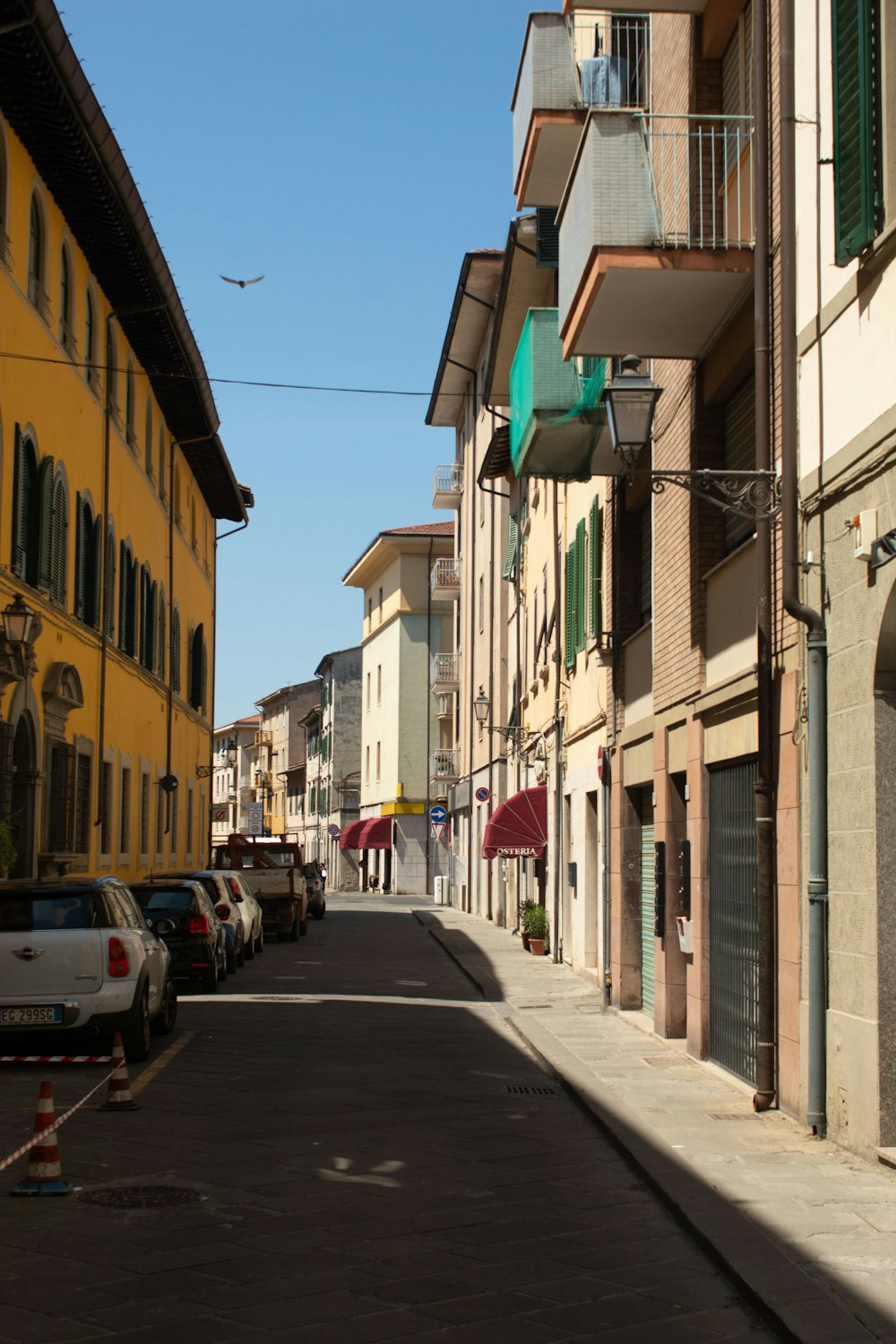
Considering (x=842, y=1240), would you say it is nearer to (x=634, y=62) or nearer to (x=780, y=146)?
(x=780, y=146)

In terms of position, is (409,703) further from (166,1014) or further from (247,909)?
(166,1014)

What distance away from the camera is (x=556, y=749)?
1041 inches

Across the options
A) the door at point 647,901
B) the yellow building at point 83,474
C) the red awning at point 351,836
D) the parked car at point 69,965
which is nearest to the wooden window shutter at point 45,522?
the yellow building at point 83,474

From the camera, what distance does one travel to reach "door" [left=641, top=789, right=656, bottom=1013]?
1709cm

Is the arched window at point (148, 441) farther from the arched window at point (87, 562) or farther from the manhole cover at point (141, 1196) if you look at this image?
the manhole cover at point (141, 1196)

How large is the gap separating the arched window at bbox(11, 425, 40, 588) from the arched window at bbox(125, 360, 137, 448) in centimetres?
818

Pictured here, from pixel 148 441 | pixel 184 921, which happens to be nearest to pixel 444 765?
pixel 148 441

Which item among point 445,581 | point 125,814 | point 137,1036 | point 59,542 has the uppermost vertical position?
point 445,581

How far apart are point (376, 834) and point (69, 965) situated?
55.9 meters

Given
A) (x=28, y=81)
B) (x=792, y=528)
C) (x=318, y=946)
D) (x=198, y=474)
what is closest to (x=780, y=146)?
(x=792, y=528)

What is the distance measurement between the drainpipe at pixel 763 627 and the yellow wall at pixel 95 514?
10951 mm

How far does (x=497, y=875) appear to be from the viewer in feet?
137

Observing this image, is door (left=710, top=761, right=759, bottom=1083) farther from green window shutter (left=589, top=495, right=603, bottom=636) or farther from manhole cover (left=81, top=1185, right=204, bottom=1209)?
green window shutter (left=589, top=495, right=603, bottom=636)

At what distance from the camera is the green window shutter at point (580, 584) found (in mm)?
21528
